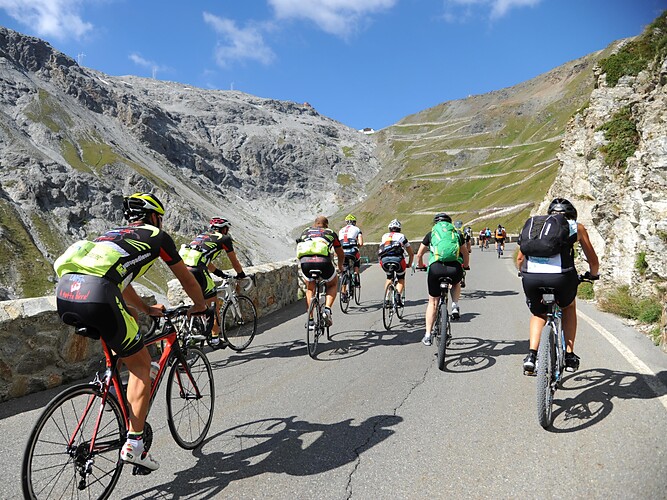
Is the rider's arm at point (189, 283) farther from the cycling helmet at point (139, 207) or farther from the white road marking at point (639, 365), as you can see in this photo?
the white road marking at point (639, 365)

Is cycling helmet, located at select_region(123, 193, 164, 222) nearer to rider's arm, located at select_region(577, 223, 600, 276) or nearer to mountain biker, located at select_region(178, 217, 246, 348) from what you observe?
mountain biker, located at select_region(178, 217, 246, 348)

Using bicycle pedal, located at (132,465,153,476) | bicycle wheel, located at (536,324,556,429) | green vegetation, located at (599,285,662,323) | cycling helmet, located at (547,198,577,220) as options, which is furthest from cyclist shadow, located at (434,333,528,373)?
bicycle pedal, located at (132,465,153,476)

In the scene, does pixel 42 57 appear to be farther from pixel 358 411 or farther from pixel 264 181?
pixel 358 411

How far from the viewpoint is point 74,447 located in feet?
10.7

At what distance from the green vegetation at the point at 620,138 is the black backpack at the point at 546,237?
9.61m

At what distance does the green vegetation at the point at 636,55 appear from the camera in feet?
47.8

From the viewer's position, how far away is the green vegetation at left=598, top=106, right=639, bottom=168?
12727 mm

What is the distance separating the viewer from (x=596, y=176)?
1338 cm

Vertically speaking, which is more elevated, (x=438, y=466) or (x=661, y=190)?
(x=661, y=190)

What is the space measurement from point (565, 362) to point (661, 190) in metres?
6.03

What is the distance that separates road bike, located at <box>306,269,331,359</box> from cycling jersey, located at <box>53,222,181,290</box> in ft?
11.9

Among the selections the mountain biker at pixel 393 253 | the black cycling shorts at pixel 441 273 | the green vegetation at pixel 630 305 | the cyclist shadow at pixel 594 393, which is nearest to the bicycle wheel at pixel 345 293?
the mountain biker at pixel 393 253

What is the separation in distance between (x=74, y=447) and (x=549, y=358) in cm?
400

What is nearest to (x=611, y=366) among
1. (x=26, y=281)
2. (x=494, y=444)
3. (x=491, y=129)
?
(x=494, y=444)
